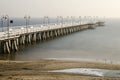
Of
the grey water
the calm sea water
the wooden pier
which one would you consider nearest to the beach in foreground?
the grey water

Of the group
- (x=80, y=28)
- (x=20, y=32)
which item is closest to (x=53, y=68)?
(x=20, y=32)

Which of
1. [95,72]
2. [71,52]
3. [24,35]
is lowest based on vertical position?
[71,52]

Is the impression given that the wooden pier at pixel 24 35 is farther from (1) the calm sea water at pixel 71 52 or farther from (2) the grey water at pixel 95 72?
(2) the grey water at pixel 95 72

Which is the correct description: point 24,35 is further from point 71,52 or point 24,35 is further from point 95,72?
point 95,72

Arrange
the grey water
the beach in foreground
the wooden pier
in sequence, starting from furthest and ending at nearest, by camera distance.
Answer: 1. the wooden pier
2. the grey water
3. the beach in foreground

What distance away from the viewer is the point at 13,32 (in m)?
39.6

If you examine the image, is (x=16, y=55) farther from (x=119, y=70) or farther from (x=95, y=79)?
(x=95, y=79)

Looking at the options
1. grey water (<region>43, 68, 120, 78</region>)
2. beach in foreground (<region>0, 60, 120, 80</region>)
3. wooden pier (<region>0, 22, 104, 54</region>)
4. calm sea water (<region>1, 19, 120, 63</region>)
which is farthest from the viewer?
wooden pier (<region>0, 22, 104, 54</region>)

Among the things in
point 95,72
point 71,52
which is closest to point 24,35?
point 71,52

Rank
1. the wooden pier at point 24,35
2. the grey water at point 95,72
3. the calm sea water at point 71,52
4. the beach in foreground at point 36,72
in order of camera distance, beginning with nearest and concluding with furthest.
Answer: the beach in foreground at point 36,72, the grey water at point 95,72, the calm sea water at point 71,52, the wooden pier at point 24,35

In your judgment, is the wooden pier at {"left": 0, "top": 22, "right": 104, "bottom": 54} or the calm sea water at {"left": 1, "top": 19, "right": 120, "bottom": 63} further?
the wooden pier at {"left": 0, "top": 22, "right": 104, "bottom": 54}

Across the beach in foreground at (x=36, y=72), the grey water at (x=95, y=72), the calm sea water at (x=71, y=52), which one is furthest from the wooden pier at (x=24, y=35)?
the grey water at (x=95, y=72)

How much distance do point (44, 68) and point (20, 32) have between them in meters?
19.7

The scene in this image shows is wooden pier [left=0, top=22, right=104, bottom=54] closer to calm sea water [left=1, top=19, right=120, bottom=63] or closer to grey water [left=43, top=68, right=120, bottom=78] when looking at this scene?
calm sea water [left=1, top=19, right=120, bottom=63]
